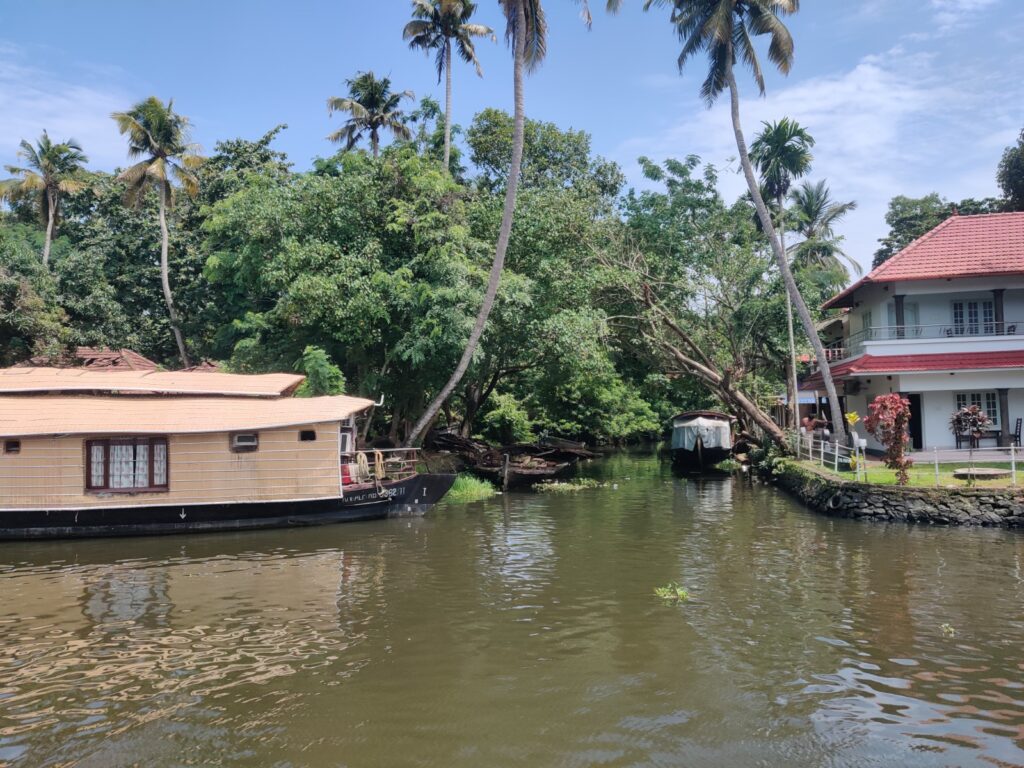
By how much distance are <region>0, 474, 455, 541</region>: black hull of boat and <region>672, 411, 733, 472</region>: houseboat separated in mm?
16895

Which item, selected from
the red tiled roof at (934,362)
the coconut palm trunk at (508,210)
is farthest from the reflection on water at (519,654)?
the red tiled roof at (934,362)

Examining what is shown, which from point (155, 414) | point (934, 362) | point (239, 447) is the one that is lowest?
point (239, 447)

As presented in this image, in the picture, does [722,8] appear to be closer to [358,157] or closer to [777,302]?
[777,302]

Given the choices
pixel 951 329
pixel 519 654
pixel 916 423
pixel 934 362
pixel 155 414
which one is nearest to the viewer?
pixel 519 654

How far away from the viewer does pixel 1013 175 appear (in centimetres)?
3700

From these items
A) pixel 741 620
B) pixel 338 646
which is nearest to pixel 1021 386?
pixel 741 620

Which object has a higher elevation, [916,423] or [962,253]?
[962,253]

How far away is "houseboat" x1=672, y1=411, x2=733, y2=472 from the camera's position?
3114 centimetres

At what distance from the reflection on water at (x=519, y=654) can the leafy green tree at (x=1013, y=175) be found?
3107 cm

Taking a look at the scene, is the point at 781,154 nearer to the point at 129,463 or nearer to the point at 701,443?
the point at 701,443

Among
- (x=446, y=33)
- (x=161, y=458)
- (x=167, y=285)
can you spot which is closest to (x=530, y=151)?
(x=446, y=33)

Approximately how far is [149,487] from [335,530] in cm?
431

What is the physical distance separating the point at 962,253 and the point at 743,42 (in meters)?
10.4

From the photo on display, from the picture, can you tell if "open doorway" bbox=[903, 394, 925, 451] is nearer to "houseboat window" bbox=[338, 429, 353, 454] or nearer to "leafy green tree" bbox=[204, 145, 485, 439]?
"leafy green tree" bbox=[204, 145, 485, 439]
